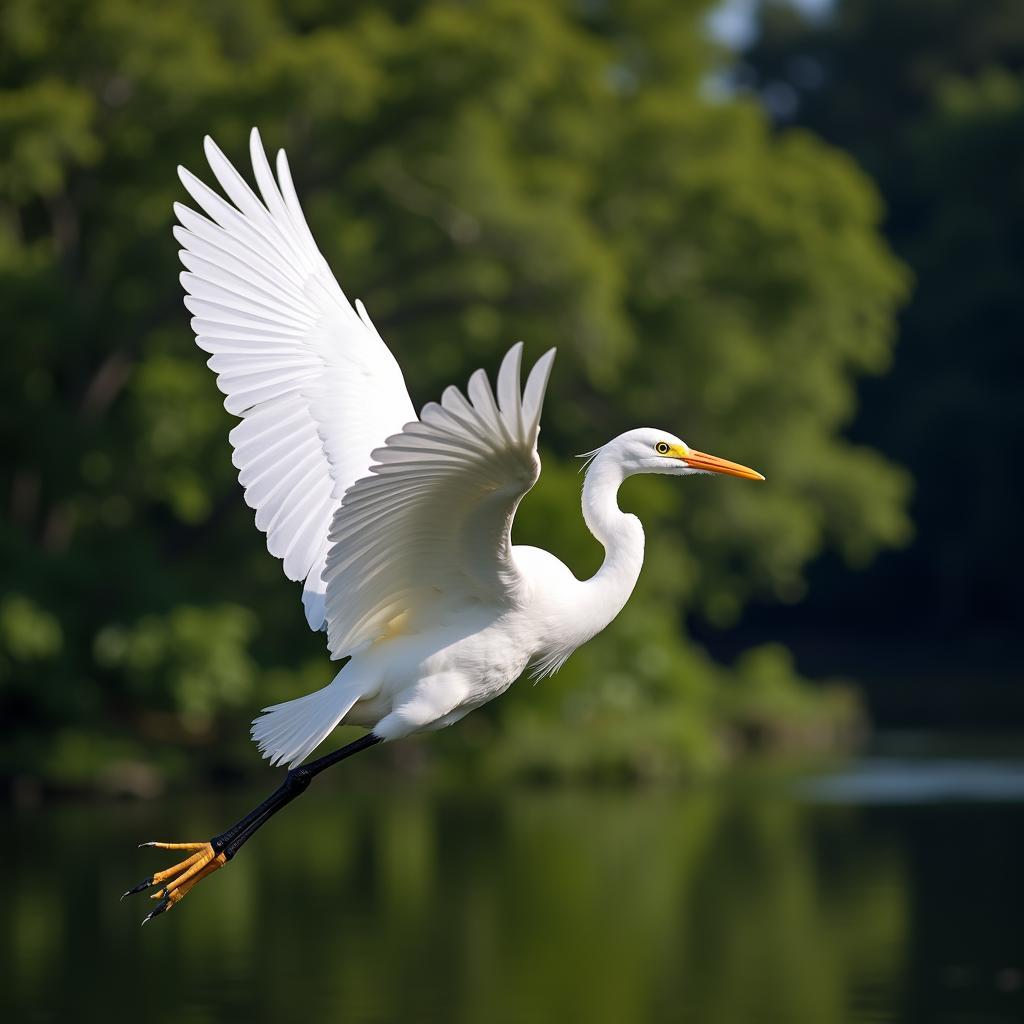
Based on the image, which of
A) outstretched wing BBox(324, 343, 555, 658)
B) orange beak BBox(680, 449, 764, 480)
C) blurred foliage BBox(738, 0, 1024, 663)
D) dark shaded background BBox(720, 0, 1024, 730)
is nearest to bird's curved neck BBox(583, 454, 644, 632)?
orange beak BBox(680, 449, 764, 480)

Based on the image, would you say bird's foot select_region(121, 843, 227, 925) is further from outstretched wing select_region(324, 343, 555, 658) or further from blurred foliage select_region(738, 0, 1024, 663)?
blurred foliage select_region(738, 0, 1024, 663)

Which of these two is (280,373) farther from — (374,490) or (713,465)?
(374,490)

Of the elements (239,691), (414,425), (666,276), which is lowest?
(414,425)

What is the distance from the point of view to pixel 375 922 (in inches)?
583

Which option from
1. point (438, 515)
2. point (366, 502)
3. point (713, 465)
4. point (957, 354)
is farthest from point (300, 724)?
point (957, 354)

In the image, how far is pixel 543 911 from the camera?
1548cm

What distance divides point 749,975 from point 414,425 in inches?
304

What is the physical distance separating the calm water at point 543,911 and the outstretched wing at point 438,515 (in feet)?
15.4

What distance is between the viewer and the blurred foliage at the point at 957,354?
43.9m

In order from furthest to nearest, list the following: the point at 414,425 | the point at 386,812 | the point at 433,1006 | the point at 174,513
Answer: the point at 174,513, the point at 386,812, the point at 433,1006, the point at 414,425

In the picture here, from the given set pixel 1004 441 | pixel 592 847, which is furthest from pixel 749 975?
pixel 1004 441

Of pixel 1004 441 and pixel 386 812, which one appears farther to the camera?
pixel 1004 441

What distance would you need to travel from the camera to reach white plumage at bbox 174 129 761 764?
6508 mm

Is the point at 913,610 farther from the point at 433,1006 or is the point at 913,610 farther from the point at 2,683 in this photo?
the point at 433,1006
